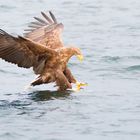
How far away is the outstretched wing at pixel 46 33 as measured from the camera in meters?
13.8

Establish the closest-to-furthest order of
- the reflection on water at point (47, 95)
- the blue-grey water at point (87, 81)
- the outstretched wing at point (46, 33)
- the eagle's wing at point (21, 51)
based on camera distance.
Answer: the blue-grey water at point (87, 81) < the eagle's wing at point (21, 51) < the reflection on water at point (47, 95) < the outstretched wing at point (46, 33)

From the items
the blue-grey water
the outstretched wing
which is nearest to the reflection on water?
the blue-grey water

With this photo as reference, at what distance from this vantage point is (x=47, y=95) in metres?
12.8

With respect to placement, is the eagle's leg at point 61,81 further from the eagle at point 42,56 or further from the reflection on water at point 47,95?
the reflection on water at point 47,95

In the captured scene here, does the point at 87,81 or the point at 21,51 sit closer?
the point at 21,51

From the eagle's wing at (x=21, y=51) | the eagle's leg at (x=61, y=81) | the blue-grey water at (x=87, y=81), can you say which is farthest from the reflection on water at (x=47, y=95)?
the eagle's wing at (x=21, y=51)

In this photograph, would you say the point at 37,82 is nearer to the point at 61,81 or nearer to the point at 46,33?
the point at 61,81

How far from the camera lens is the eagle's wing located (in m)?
12.3

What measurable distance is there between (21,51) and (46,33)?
164 centimetres

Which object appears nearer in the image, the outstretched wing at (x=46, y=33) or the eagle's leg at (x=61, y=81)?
the eagle's leg at (x=61, y=81)

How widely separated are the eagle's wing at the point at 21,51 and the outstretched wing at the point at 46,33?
89 cm

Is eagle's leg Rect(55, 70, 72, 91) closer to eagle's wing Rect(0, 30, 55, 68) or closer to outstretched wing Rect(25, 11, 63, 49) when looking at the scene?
eagle's wing Rect(0, 30, 55, 68)

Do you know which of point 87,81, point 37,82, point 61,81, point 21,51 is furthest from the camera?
point 87,81

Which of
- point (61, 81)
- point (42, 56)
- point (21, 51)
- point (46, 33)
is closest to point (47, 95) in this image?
point (61, 81)
